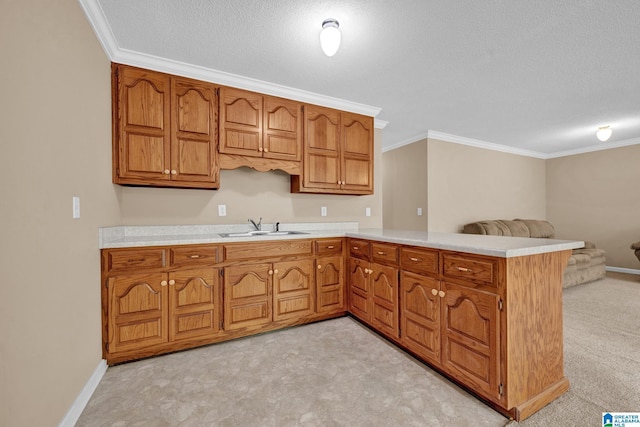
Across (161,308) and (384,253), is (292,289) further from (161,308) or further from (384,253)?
(161,308)

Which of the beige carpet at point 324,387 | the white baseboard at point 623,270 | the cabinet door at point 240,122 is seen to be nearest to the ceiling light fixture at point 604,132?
the white baseboard at point 623,270

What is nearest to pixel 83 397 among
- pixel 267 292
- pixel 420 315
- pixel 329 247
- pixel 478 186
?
pixel 267 292

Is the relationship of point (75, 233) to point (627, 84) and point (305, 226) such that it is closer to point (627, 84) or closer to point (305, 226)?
point (305, 226)

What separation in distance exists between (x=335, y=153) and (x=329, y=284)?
1.47m

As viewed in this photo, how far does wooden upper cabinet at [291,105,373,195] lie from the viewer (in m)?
2.97

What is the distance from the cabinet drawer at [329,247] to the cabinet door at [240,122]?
1.09 metres

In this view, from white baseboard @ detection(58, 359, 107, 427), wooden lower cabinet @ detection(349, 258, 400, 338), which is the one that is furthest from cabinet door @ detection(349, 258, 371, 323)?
white baseboard @ detection(58, 359, 107, 427)

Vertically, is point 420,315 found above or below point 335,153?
below

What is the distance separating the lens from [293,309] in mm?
2557

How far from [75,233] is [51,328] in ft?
1.68

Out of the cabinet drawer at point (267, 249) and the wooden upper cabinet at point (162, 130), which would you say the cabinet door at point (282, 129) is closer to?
the wooden upper cabinet at point (162, 130)

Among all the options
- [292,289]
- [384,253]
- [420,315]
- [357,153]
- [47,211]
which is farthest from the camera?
[357,153]

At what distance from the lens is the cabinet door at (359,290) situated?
252 centimetres

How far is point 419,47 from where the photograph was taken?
214 centimetres
